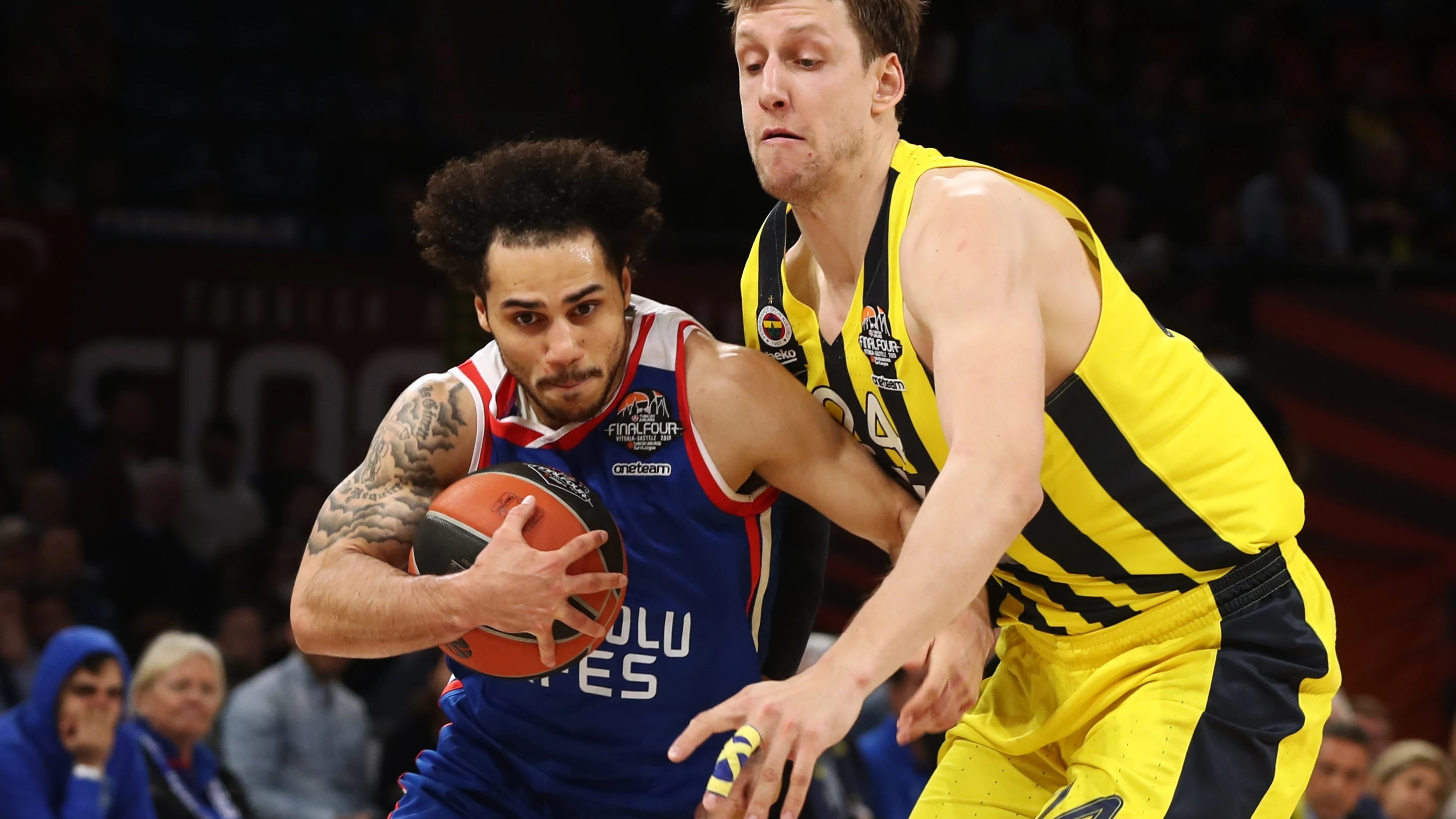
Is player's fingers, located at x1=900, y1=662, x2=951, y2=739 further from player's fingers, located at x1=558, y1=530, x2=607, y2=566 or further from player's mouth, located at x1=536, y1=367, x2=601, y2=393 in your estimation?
player's mouth, located at x1=536, y1=367, x2=601, y2=393

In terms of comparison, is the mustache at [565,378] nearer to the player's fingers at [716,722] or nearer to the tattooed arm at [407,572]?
the tattooed arm at [407,572]

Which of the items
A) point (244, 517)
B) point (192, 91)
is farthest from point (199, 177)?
point (244, 517)

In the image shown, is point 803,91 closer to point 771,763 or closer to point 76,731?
point 771,763

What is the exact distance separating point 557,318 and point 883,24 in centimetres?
89

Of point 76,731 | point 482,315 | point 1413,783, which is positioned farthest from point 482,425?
point 1413,783

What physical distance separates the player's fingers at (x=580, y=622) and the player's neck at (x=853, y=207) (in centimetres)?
84

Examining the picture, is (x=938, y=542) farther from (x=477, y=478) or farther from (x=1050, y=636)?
(x=477, y=478)

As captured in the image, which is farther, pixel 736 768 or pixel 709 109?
pixel 709 109

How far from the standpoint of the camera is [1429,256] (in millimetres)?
10914

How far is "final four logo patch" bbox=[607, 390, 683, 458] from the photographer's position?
364 cm

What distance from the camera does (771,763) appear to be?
7.57 feet

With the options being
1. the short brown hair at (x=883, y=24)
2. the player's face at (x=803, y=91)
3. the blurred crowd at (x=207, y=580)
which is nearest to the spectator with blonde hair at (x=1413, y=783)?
the blurred crowd at (x=207, y=580)

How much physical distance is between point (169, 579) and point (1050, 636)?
6391mm

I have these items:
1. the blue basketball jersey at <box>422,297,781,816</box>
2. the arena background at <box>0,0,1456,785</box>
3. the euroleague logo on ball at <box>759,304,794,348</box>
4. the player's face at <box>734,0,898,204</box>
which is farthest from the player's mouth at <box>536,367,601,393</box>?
the arena background at <box>0,0,1456,785</box>
